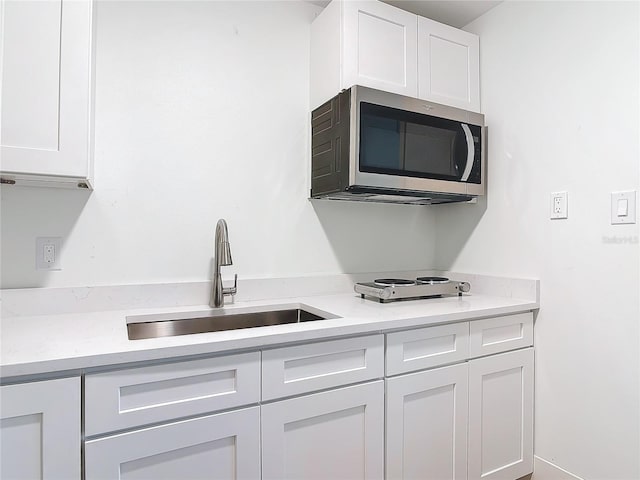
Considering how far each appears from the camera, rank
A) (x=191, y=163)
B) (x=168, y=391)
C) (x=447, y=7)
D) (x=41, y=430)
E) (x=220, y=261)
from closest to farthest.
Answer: (x=41, y=430)
(x=168, y=391)
(x=220, y=261)
(x=191, y=163)
(x=447, y=7)

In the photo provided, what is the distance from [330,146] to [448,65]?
29.8 inches

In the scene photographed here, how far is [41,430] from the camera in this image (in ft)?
3.01

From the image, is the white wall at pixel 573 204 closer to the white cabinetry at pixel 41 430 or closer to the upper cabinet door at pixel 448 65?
the upper cabinet door at pixel 448 65

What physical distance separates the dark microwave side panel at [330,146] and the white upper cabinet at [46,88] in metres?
0.92

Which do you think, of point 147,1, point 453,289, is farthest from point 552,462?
point 147,1

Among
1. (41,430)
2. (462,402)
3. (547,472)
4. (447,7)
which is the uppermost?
(447,7)

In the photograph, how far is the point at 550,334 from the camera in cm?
168

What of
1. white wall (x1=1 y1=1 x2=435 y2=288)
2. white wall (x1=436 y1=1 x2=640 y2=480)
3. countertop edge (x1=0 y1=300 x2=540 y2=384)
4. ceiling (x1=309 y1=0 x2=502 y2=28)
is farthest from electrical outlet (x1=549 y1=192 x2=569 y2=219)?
ceiling (x1=309 y1=0 x2=502 y2=28)

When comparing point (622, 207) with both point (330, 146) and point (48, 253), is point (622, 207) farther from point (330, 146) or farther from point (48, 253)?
point (48, 253)

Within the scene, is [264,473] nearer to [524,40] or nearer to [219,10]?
[219,10]

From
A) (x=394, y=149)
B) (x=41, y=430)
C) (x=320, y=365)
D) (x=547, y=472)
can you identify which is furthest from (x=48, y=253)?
(x=547, y=472)

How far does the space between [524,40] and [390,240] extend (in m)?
1.15

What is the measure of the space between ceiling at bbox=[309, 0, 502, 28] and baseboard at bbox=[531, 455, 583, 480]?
2.15m

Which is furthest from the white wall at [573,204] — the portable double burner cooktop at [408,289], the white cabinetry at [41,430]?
the white cabinetry at [41,430]
